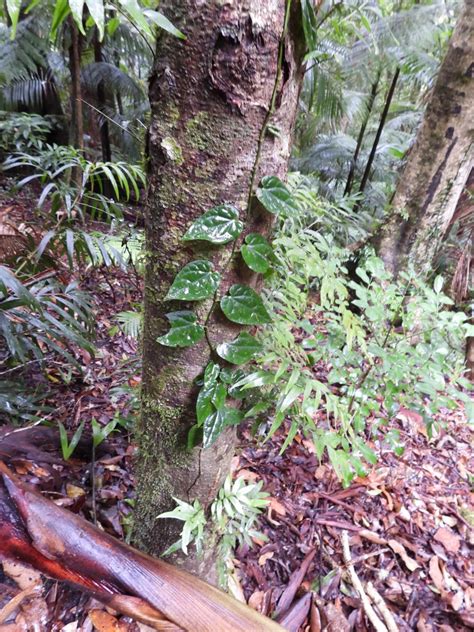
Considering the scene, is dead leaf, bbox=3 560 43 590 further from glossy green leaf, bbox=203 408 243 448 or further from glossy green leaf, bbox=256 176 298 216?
glossy green leaf, bbox=256 176 298 216

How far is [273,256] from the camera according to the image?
24.8 inches

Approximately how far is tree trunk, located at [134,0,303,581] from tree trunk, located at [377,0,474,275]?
5.53ft

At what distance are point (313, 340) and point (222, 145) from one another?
64 centimetres

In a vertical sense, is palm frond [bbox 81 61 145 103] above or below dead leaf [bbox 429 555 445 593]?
above

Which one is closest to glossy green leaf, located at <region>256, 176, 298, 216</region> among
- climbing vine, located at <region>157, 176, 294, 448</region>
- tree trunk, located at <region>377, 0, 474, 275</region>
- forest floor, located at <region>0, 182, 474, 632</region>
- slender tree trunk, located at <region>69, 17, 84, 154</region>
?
climbing vine, located at <region>157, 176, 294, 448</region>

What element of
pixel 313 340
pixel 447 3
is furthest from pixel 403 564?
pixel 447 3

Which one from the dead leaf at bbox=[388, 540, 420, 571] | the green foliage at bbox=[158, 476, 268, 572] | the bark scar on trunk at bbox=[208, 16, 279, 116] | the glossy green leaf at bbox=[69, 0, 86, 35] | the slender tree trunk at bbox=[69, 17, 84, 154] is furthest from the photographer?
the slender tree trunk at bbox=[69, 17, 84, 154]

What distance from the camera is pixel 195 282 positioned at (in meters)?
0.62

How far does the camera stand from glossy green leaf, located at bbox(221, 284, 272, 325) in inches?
25.7

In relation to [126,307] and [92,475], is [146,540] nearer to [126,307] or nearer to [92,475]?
[92,475]

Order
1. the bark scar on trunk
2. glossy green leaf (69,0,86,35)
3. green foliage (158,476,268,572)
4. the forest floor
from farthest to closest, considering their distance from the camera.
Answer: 1. the forest floor
2. green foliage (158,476,268,572)
3. the bark scar on trunk
4. glossy green leaf (69,0,86,35)

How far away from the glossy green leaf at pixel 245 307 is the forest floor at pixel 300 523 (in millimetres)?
597

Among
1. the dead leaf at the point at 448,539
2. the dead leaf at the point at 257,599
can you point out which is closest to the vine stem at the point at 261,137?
the dead leaf at the point at 257,599

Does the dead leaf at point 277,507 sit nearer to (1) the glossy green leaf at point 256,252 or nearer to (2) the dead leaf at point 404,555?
(2) the dead leaf at point 404,555
